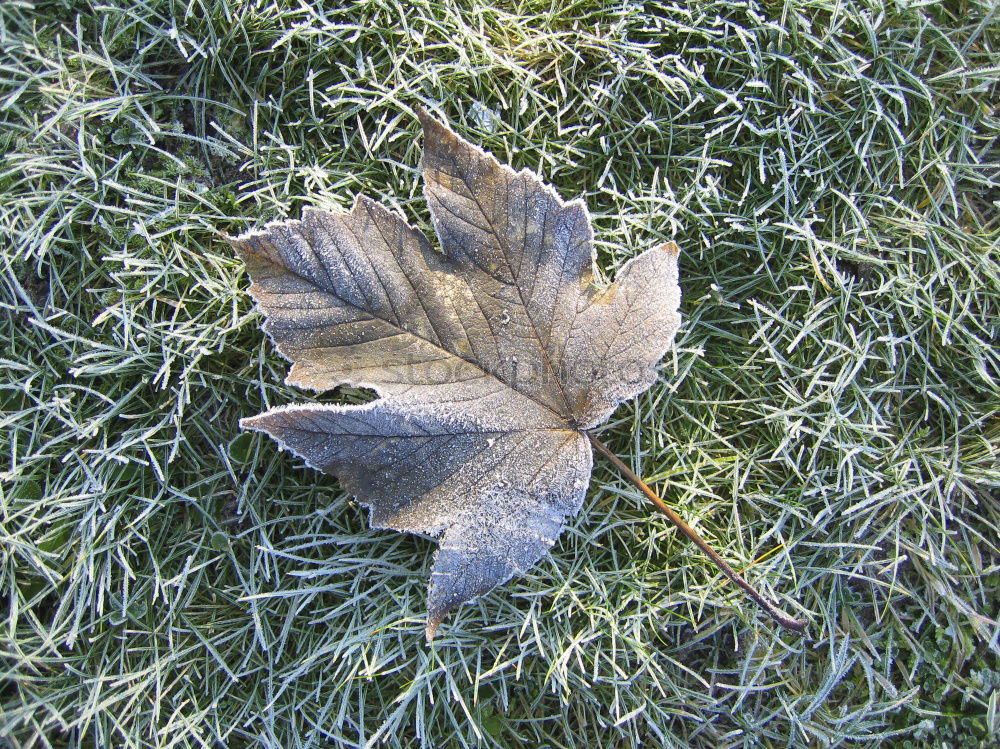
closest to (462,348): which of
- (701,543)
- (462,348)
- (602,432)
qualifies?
(462,348)

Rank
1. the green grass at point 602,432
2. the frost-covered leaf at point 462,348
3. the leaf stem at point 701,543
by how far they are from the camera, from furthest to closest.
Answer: the green grass at point 602,432 < the leaf stem at point 701,543 < the frost-covered leaf at point 462,348

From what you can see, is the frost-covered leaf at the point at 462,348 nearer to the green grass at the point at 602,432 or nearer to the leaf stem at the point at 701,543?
the leaf stem at the point at 701,543

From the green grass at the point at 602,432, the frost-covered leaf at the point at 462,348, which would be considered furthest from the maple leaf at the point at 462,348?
the green grass at the point at 602,432

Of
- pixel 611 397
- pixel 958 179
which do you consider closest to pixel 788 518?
pixel 611 397

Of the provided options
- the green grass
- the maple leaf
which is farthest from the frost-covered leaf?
the green grass

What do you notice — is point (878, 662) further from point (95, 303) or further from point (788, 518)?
point (95, 303)

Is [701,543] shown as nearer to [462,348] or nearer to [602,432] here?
[602,432]
